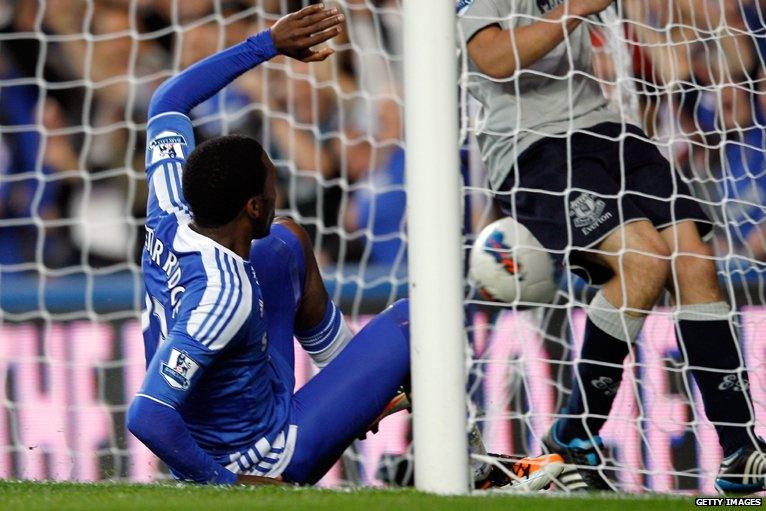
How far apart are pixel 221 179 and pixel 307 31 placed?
45cm

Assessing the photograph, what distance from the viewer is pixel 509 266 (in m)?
3.33

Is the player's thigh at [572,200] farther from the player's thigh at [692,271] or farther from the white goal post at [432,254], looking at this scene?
the white goal post at [432,254]

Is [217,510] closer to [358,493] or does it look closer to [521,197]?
[358,493]

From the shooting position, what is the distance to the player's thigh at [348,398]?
2.83 metres

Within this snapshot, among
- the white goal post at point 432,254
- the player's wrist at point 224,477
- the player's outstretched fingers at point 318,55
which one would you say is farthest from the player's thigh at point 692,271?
the player's wrist at point 224,477

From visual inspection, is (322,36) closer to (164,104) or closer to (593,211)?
(164,104)

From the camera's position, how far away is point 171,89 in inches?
121

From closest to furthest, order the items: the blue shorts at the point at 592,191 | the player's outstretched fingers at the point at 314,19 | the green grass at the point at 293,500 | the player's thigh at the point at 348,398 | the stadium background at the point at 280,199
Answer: the green grass at the point at 293,500, the player's thigh at the point at 348,398, the player's outstretched fingers at the point at 314,19, the blue shorts at the point at 592,191, the stadium background at the point at 280,199

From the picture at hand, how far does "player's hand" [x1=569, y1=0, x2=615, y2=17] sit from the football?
55 centimetres

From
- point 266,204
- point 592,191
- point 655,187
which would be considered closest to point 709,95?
point 655,187

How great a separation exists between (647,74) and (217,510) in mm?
2267

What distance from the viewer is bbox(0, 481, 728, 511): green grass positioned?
88.0 inches

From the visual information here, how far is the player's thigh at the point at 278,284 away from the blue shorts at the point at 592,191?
0.56 m

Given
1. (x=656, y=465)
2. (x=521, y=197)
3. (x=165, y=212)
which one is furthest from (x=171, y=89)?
(x=656, y=465)
